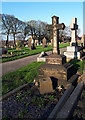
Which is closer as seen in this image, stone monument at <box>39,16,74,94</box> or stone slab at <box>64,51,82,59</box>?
stone monument at <box>39,16,74,94</box>

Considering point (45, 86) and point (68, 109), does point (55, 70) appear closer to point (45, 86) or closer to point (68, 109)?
point (45, 86)

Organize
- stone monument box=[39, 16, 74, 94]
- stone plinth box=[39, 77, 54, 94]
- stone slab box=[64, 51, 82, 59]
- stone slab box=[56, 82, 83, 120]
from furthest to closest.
→ stone slab box=[64, 51, 82, 59]
stone monument box=[39, 16, 74, 94]
stone plinth box=[39, 77, 54, 94]
stone slab box=[56, 82, 83, 120]

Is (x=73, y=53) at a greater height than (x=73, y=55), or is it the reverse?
(x=73, y=53)

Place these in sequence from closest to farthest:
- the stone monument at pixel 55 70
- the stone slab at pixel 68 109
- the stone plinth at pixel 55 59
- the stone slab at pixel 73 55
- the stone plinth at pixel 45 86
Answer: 1. the stone slab at pixel 68 109
2. the stone plinth at pixel 45 86
3. the stone monument at pixel 55 70
4. the stone plinth at pixel 55 59
5. the stone slab at pixel 73 55

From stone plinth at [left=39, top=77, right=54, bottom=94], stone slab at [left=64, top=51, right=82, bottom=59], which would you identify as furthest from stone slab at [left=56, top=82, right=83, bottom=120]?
stone slab at [left=64, top=51, right=82, bottom=59]

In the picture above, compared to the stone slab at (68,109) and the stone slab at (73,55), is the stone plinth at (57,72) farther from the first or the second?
the stone slab at (73,55)

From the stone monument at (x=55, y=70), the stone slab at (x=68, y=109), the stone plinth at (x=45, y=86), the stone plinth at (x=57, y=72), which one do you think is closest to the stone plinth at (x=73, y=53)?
the stone monument at (x=55, y=70)

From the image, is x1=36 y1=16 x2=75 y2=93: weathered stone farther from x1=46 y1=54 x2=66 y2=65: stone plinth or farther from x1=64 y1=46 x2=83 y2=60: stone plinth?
x1=64 y1=46 x2=83 y2=60: stone plinth

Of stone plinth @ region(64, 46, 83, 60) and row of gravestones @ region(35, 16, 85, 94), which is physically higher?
stone plinth @ region(64, 46, 83, 60)

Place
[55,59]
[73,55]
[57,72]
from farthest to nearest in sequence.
A: [73,55]
[55,59]
[57,72]

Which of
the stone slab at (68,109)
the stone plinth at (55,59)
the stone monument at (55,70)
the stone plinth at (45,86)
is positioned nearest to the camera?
the stone slab at (68,109)

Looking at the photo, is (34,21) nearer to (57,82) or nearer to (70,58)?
(70,58)

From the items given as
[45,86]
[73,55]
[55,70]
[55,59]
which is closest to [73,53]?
[73,55]

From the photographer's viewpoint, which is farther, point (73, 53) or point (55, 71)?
point (73, 53)
